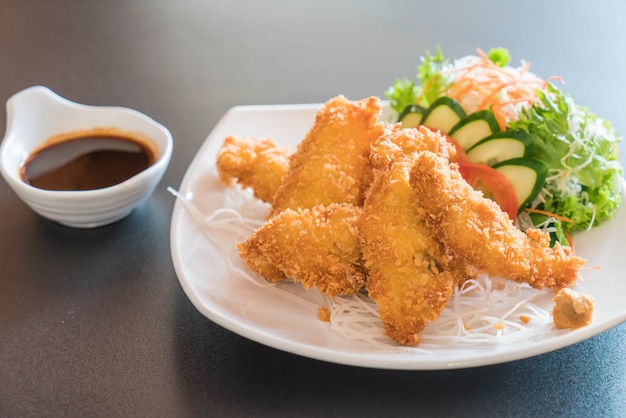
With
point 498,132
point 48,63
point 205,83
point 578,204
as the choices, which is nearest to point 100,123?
point 205,83

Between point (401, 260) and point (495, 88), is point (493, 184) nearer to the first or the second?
point (495, 88)

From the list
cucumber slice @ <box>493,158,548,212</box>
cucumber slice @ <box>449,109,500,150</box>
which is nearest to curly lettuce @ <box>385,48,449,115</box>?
cucumber slice @ <box>449,109,500,150</box>

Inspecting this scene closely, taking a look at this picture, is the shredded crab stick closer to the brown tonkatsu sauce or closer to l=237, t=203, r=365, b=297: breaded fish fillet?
l=237, t=203, r=365, b=297: breaded fish fillet

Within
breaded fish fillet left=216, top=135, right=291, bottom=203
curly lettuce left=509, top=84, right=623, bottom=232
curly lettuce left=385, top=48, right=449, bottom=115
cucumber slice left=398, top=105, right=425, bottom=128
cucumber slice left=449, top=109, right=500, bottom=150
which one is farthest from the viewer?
curly lettuce left=385, top=48, right=449, bottom=115

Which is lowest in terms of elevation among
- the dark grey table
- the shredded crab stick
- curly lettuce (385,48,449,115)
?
the dark grey table

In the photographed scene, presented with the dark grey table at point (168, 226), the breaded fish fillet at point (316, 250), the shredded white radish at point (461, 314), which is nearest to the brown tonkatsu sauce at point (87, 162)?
the dark grey table at point (168, 226)

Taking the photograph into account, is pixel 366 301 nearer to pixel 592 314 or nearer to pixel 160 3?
A: pixel 592 314
